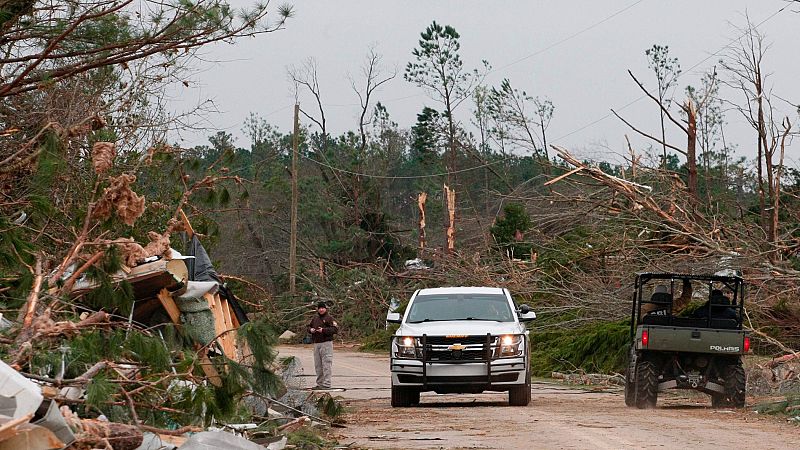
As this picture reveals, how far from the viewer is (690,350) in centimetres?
1795

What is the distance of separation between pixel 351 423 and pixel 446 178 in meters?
53.3

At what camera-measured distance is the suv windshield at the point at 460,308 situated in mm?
19750

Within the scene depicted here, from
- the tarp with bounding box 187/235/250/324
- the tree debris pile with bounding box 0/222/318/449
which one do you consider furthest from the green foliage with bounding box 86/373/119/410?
the tarp with bounding box 187/235/250/324

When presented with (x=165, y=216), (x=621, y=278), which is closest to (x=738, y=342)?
(x=621, y=278)

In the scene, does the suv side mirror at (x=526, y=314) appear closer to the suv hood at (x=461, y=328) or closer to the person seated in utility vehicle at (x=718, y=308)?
the suv hood at (x=461, y=328)

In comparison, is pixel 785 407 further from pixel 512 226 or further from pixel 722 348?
pixel 512 226

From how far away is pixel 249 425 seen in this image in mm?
11406

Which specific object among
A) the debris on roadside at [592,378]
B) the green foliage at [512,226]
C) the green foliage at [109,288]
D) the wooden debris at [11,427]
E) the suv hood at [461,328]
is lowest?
the debris on roadside at [592,378]

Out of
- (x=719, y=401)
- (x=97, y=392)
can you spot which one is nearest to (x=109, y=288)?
(x=97, y=392)

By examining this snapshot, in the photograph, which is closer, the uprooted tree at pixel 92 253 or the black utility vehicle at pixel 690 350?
the uprooted tree at pixel 92 253

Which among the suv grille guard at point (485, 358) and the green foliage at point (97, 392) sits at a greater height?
the green foliage at point (97, 392)

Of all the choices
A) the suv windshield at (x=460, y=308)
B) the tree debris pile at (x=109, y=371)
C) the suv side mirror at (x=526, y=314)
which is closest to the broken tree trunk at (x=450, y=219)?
the suv windshield at (x=460, y=308)

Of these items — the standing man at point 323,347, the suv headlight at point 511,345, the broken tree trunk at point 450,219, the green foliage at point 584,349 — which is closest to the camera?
the suv headlight at point 511,345

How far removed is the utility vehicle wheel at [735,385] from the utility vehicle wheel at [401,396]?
464cm
